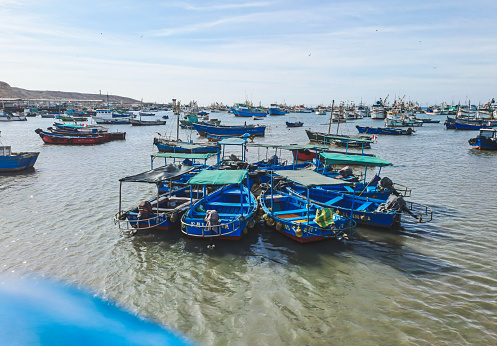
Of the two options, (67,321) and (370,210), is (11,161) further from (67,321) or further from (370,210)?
(370,210)

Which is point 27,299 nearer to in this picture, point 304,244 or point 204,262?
point 204,262

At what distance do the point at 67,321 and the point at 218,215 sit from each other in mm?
6524

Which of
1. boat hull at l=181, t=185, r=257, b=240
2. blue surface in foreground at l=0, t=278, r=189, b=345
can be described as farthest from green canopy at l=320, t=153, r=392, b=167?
blue surface in foreground at l=0, t=278, r=189, b=345

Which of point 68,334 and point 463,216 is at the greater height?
point 463,216

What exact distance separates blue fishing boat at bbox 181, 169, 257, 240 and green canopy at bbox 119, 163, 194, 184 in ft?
5.29

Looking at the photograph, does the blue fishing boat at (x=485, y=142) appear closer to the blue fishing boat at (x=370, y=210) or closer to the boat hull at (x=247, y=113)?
the blue fishing boat at (x=370, y=210)

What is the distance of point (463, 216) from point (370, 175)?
11799 mm

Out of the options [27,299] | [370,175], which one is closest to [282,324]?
[27,299]

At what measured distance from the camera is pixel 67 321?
8.76 metres

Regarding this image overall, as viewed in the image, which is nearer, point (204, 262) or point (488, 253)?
point (204, 262)

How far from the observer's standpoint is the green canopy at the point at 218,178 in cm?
1332

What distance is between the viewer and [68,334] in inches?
326

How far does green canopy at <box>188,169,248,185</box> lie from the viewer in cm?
1332

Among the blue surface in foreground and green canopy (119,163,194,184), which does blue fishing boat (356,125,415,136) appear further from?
the blue surface in foreground
